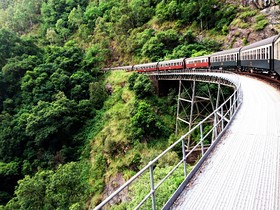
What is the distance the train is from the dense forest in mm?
4344

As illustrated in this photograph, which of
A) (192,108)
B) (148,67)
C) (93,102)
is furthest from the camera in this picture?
(148,67)

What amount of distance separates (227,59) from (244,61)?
11.2ft

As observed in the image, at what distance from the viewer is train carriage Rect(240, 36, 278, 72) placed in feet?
48.0

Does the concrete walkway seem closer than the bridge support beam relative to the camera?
Yes

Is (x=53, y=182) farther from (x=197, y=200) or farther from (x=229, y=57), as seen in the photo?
(x=229, y=57)

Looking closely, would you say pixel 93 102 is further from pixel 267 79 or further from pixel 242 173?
pixel 242 173

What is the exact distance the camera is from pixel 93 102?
3262 cm

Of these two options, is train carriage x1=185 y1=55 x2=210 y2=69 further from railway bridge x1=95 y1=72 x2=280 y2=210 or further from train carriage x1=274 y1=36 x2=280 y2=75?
railway bridge x1=95 y1=72 x2=280 y2=210

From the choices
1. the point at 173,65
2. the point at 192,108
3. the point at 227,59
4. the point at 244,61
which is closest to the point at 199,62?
the point at 227,59

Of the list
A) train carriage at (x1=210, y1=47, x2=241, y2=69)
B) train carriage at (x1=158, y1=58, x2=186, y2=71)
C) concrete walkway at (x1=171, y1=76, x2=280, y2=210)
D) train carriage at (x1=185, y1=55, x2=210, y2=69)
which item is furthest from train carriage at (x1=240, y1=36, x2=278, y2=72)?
train carriage at (x1=158, y1=58, x2=186, y2=71)

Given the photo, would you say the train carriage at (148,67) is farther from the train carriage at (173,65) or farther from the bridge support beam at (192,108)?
the bridge support beam at (192,108)

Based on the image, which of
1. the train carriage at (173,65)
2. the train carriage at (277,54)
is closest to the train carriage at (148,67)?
the train carriage at (173,65)

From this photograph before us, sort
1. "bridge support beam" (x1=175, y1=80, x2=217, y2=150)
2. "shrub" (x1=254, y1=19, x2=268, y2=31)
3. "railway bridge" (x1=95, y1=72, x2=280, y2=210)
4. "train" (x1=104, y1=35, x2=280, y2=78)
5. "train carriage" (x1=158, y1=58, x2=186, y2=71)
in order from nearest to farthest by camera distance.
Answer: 1. "railway bridge" (x1=95, y1=72, x2=280, y2=210)
2. "train" (x1=104, y1=35, x2=280, y2=78)
3. "bridge support beam" (x1=175, y1=80, x2=217, y2=150)
4. "train carriage" (x1=158, y1=58, x2=186, y2=71)
5. "shrub" (x1=254, y1=19, x2=268, y2=31)

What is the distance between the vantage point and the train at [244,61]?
47.0 ft
